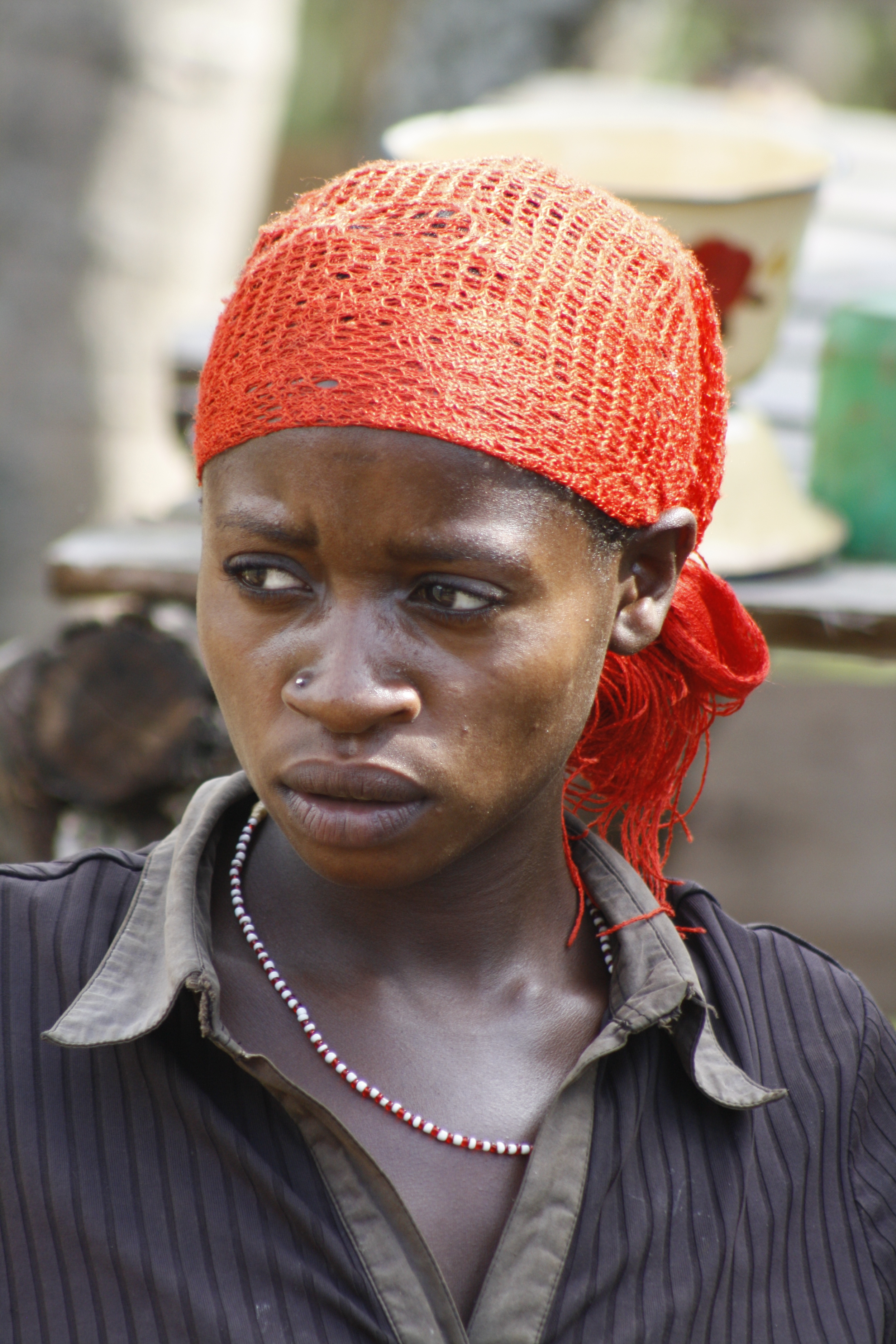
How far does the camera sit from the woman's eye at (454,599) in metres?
1.30

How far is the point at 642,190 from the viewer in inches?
103

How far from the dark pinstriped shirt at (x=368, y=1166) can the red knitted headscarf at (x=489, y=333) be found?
45 centimetres

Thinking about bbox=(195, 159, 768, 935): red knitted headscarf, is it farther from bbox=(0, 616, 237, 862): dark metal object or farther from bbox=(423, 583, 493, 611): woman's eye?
bbox=(0, 616, 237, 862): dark metal object

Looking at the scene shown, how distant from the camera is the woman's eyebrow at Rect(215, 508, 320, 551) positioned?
128 centimetres

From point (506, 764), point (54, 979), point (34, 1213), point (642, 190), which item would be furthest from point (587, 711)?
point (642, 190)

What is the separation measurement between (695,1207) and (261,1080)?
1.45 ft

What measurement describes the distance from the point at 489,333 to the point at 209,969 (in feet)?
2.00

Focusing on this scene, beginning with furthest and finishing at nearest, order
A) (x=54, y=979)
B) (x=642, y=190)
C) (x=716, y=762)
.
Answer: (x=716, y=762) < (x=642, y=190) < (x=54, y=979)

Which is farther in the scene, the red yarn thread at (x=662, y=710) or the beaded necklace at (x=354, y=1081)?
the red yarn thread at (x=662, y=710)

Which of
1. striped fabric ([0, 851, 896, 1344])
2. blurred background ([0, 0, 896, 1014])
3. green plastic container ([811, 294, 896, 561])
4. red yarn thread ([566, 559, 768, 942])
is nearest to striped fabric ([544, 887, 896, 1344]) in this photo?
striped fabric ([0, 851, 896, 1344])

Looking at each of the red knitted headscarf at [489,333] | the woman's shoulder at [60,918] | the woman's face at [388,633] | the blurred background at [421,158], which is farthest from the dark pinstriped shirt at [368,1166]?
the blurred background at [421,158]

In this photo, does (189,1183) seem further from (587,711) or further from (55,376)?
(55,376)

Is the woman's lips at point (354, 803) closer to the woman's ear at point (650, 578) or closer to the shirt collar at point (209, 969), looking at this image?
the shirt collar at point (209, 969)

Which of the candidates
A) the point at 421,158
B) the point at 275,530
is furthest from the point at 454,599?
the point at 421,158
